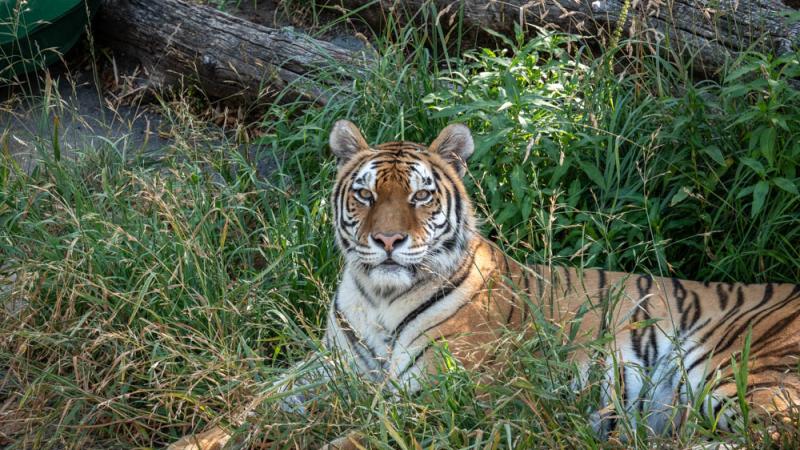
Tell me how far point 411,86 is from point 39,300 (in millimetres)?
2086

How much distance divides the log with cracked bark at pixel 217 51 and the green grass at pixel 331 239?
34 centimetres

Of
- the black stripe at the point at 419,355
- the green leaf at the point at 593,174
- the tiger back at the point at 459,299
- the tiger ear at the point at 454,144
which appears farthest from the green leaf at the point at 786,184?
the black stripe at the point at 419,355

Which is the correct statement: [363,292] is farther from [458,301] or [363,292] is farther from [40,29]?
[40,29]

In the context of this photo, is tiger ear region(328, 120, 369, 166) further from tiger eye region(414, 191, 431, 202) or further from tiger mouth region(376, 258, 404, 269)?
tiger mouth region(376, 258, 404, 269)

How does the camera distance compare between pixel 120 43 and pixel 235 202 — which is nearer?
pixel 235 202

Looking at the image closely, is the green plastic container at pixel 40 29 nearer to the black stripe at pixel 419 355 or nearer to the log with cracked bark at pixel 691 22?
the log with cracked bark at pixel 691 22

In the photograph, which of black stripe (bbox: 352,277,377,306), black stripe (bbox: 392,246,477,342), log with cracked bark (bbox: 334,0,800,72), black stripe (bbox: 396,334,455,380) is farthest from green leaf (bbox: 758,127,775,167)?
black stripe (bbox: 352,277,377,306)

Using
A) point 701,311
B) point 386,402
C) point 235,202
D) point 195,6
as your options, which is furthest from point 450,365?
point 195,6

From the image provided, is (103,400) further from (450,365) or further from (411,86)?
(411,86)

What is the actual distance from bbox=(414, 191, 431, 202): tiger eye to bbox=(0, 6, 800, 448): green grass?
1.14 ft

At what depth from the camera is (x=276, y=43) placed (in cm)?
598

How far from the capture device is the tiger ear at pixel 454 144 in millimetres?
4023

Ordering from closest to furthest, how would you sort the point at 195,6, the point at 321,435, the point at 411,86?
the point at 321,435 < the point at 411,86 < the point at 195,6

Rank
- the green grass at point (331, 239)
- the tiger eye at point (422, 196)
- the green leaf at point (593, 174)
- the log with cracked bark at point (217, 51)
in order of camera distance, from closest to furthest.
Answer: the green grass at point (331, 239)
the tiger eye at point (422, 196)
the green leaf at point (593, 174)
the log with cracked bark at point (217, 51)
